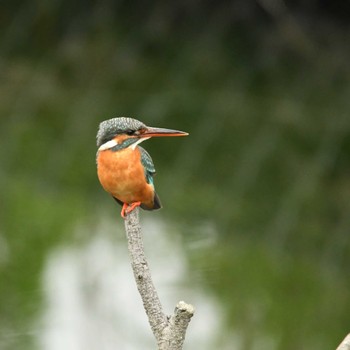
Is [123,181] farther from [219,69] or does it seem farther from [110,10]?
[110,10]

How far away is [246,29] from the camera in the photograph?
4.62 metres

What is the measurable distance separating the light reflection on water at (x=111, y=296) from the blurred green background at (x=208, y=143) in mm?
42

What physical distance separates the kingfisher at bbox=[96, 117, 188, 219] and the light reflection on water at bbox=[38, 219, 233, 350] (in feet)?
6.52

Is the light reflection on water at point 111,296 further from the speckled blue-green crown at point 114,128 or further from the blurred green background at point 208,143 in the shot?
the speckled blue-green crown at point 114,128

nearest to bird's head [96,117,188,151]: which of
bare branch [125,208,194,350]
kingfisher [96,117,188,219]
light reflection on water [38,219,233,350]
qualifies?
kingfisher [96,117,188,219]

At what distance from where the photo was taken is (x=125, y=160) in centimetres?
103

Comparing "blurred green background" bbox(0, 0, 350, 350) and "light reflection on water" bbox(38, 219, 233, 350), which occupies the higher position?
"blurred green background" bbox(0, 0, 350, 350)

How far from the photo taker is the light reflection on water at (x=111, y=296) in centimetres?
312

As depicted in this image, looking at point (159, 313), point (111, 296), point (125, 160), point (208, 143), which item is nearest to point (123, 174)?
point (125, 160)

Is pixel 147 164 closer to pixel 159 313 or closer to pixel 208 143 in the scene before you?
pixel 159 313

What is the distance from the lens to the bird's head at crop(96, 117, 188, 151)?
1.04m

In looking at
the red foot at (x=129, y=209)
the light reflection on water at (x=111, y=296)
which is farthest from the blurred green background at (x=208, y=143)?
the red foot at (x=129, y=209)

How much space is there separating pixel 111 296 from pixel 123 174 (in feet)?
7.71

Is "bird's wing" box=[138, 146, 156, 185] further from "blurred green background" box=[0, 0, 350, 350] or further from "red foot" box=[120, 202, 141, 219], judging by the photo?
A: "blurred green background" box=[0, 0, 350, 350]
